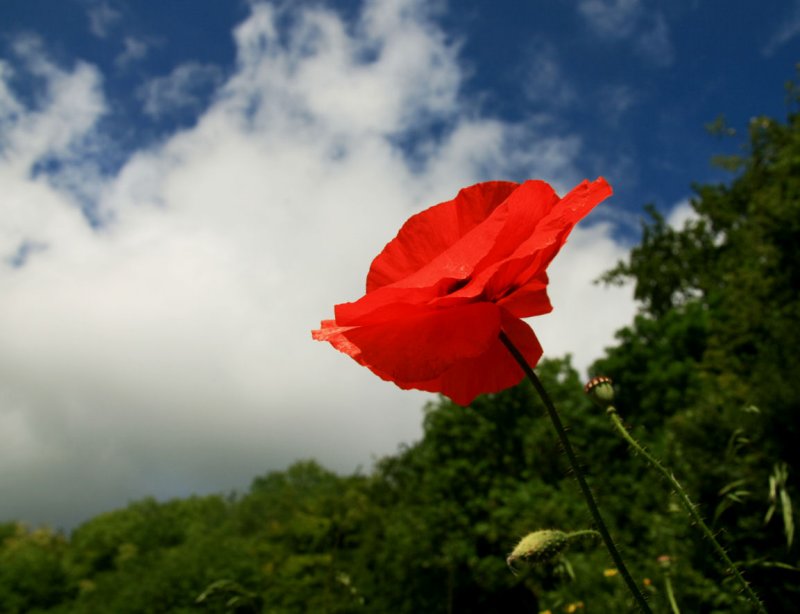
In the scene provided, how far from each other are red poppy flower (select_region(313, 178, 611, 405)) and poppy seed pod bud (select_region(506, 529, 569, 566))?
0.73 feet

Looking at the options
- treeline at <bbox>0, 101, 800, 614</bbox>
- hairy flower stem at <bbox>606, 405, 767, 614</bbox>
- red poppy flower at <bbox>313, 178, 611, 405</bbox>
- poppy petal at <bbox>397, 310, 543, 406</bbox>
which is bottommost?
hairy flower stem at <bbox>606, 405, 767, 614</bbox>

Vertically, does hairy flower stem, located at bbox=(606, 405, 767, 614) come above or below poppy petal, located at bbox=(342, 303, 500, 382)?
below

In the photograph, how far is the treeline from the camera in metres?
5.92

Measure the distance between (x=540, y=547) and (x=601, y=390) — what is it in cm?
29

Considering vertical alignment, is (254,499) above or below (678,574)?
above

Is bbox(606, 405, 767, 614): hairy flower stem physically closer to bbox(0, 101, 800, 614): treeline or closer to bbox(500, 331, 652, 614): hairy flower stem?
bbox(500, 331, 652, 614): hairy flower stem

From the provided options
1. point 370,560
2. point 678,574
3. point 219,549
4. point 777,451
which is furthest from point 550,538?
point 370,560

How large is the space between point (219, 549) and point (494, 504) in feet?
21.7

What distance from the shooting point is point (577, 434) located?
13.6 m

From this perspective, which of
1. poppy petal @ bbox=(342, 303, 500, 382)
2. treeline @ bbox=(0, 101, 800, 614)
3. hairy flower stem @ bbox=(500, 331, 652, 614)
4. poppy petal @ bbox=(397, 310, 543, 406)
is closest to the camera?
hairy flower stem @ bbox=(500, 331, 652, 614)

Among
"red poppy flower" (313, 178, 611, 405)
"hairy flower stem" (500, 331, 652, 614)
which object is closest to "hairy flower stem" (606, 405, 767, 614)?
"hairy flower stem" (500, 331, 652, 614)

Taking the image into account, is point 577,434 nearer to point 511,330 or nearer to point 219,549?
point 219,549

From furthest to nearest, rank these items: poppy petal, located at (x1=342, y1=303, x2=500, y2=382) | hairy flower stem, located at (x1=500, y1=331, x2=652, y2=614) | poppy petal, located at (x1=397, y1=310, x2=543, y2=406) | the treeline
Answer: the treeline, poppy petal, located at (x1=397, y1=310, x2=543, y2=406), poppy petal, located at (x1=342, y1=303, x2=500, y2=382), hairy flower stem, located at (x1=500, y1=331, x2=652, y2=614)

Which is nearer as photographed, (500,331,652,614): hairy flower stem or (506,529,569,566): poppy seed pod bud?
(500,331,652,614): hairy flower stem
